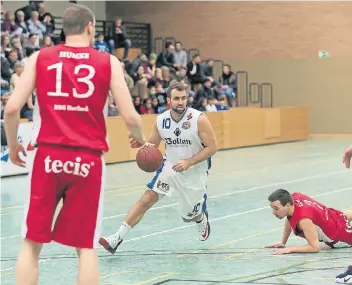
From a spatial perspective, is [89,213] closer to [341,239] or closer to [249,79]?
[341,239]

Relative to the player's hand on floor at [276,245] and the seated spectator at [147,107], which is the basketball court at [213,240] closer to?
the player's hand on floor at [276,245]

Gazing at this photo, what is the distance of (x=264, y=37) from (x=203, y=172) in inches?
914

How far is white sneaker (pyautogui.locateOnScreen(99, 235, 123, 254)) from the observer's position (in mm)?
9352

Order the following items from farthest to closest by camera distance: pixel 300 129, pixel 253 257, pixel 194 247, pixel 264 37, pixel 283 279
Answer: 1. pixel 264 37
2. pixel 300 129
3. pixel 194 247
4. pixel 253 257
5. pixel 283 279

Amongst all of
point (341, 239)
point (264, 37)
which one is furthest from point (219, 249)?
point (264, 37)

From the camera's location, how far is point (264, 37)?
32.6 metres

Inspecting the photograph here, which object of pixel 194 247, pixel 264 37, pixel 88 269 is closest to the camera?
pixel 88 269

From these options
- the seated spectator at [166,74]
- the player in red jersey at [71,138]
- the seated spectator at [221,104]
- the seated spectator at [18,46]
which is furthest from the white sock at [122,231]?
the seated spectator at [221,104]

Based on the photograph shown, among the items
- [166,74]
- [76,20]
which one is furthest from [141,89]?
[76,20]

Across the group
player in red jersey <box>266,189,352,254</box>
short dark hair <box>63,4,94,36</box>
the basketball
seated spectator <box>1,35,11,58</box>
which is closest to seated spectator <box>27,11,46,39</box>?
seated spectator <box>1,35,11,58</box>

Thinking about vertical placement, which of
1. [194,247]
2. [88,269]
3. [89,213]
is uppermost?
[89,213]

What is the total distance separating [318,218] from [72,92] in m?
4.59

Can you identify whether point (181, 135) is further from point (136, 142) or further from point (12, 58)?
point (12, 58)

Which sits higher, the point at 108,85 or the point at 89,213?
the point at 108,85
